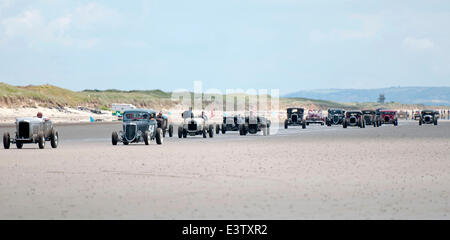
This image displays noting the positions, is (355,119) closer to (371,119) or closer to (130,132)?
(371,119)

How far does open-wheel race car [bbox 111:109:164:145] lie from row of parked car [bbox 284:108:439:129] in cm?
2734

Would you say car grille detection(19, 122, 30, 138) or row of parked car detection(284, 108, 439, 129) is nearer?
car grille detection(19, 122, 30, 138)

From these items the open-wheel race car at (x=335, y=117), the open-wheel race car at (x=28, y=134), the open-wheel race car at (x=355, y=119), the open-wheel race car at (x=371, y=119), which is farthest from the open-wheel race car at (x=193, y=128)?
the open-wheel race car at (x=335, y=117)

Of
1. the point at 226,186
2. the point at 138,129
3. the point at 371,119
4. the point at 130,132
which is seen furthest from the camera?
the point at 371,119

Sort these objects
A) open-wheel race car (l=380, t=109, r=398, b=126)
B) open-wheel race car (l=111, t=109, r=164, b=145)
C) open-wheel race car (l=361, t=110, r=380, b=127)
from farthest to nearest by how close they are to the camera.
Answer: open-wheel race car (l=380, t=109, r=398, b=126) → open-wheel race car (l=361, t=110, r=380, b=127) → open-wheel race car (l=111, t=109, r=164, b=145)

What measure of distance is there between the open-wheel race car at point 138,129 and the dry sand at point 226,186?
6.85 meters

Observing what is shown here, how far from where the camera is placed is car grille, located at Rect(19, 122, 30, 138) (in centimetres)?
3098

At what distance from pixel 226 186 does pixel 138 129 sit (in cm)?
1854

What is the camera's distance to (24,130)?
31.0m

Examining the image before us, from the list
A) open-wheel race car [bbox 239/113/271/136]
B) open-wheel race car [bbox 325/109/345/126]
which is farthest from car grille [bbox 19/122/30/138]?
open-wheel race car [bbox 325/109/345/126]

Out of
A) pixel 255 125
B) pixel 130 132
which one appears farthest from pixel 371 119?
pixel 130 132

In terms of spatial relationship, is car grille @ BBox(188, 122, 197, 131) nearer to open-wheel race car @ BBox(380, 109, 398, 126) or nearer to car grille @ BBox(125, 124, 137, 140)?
car grille @ BBox(125, 124, 137, 140)

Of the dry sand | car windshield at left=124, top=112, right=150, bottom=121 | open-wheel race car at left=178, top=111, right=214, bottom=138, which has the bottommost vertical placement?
the dry sand

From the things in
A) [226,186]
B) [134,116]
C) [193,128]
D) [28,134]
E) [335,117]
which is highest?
[134,116]
